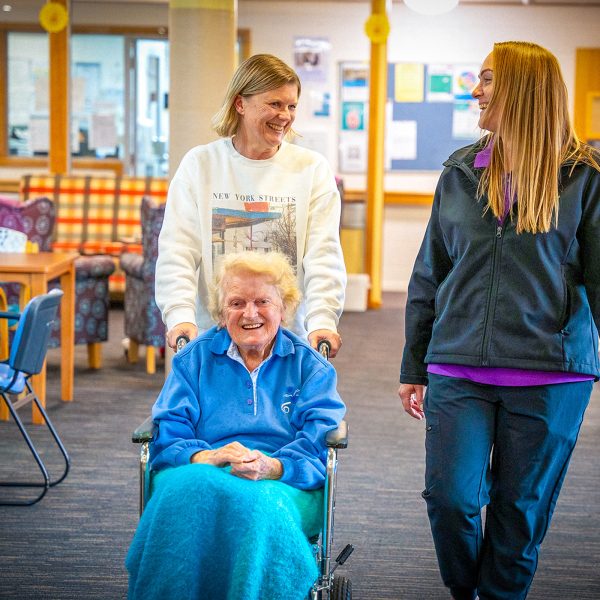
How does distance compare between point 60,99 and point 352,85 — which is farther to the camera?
point 352,85

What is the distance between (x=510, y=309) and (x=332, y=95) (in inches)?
349

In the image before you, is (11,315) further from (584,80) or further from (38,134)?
(584,80)

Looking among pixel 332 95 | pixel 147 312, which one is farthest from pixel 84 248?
pixel 332 95

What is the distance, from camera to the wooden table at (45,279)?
199 inches

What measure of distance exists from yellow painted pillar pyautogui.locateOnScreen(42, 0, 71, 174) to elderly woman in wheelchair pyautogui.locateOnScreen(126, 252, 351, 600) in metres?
7.54

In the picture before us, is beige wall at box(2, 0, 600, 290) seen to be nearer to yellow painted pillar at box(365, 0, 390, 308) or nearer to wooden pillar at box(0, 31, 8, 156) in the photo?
wooden pillar at box(0, 31, 8, 156)

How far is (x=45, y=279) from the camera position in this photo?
5.06 metres

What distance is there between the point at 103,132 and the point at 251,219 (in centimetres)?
847

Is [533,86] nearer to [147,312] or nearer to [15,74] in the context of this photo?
[147,312]

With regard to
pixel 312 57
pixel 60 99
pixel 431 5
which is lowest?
pixel 60 99

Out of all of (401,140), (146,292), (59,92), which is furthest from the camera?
(401,140)

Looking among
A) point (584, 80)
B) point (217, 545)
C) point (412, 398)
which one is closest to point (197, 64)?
point (412, 398)

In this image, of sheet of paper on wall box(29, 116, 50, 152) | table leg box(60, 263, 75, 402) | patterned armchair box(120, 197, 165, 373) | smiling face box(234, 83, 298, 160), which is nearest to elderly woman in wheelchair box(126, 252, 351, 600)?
smiling face box(234, 83, 298, 160)

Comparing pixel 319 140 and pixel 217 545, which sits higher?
pixel 319 140
